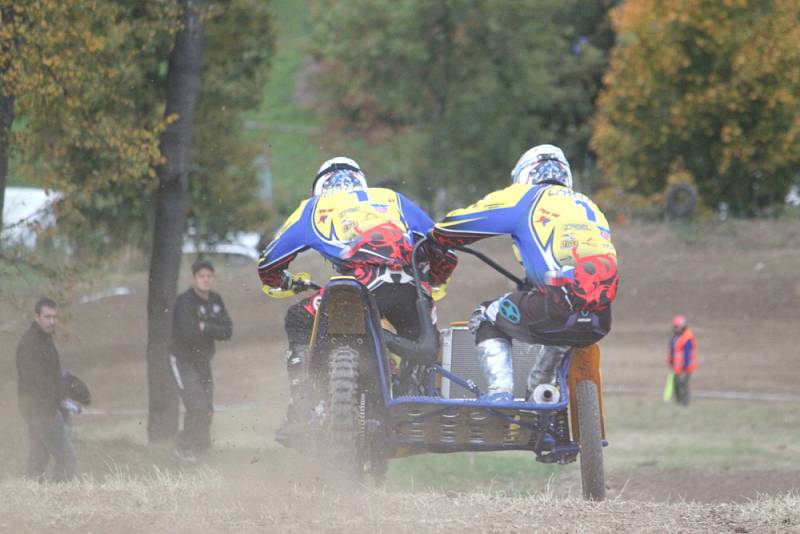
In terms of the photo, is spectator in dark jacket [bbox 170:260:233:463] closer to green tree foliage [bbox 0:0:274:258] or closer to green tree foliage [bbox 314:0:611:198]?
green tree foliage [bbox 0:0:274:258]

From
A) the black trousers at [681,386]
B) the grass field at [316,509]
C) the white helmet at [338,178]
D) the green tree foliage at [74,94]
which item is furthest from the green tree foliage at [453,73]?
the grass field at [316,509]

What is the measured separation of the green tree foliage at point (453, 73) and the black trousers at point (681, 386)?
15301 mm

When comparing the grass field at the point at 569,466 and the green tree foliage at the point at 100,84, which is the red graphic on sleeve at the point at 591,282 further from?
the green tree foliage at the point at 100,84

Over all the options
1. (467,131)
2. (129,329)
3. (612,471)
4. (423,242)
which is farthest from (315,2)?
(423,242)

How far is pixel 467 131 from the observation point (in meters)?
34.7

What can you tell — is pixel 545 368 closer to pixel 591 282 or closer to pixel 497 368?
pixel 497 368

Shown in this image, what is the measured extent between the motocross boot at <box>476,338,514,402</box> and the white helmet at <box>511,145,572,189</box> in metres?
0.98

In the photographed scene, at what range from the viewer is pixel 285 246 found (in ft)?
27.4

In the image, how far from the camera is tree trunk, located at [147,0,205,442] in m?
13.8

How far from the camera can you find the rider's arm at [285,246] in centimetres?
828

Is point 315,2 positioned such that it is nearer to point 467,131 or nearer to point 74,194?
point 467,131

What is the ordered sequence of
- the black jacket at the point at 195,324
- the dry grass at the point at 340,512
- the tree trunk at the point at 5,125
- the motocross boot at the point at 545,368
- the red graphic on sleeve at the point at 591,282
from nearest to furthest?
the dry grass at the point at 340,512
the red graphic on sleeve at the point at 591,282
the motocross boot at the point at 545,368
the tree trunk at the point at 5,125
the black jacket at the point at 195,324

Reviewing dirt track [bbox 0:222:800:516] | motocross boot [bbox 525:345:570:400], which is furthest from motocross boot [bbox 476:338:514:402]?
dirt track [bbox 0:222:800:516]

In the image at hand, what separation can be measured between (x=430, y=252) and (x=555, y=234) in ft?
3.24
